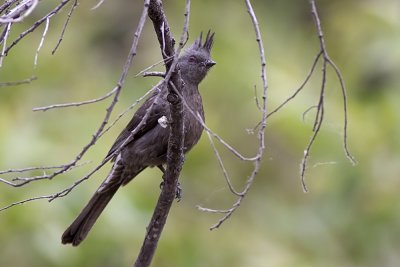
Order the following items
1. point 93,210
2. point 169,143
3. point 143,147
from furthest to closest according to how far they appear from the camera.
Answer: point 93,210 < point 143,147 < point 169,143

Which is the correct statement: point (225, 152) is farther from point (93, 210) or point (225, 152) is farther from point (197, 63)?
point (93, 210)

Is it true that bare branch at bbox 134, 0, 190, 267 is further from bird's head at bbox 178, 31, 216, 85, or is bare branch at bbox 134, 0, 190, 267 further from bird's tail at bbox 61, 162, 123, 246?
bird's head at bbox 178, 31, 216, 85

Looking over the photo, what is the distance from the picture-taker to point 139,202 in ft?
21.5

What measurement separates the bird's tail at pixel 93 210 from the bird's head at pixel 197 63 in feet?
2.78

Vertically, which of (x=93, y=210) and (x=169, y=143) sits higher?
(x=169, y=143)

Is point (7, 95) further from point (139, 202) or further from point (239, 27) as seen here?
point (239, 27)

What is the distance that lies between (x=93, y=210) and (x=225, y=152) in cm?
222

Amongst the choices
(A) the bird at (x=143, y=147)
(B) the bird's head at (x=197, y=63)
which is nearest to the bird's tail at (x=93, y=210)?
(A) the bird at (x=143, y=147)

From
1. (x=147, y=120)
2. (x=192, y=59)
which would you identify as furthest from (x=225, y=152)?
(x=147, y=120)

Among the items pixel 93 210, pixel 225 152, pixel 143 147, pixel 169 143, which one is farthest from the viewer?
pixel 225 152

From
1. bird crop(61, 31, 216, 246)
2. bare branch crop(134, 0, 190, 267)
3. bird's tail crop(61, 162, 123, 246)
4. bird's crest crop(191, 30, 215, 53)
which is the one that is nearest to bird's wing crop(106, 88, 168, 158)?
bird crop(61, 31, 216, 246)

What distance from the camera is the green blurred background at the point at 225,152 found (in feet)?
20.9

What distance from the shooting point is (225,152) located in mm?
7914

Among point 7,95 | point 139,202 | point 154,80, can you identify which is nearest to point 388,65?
point 154,80
